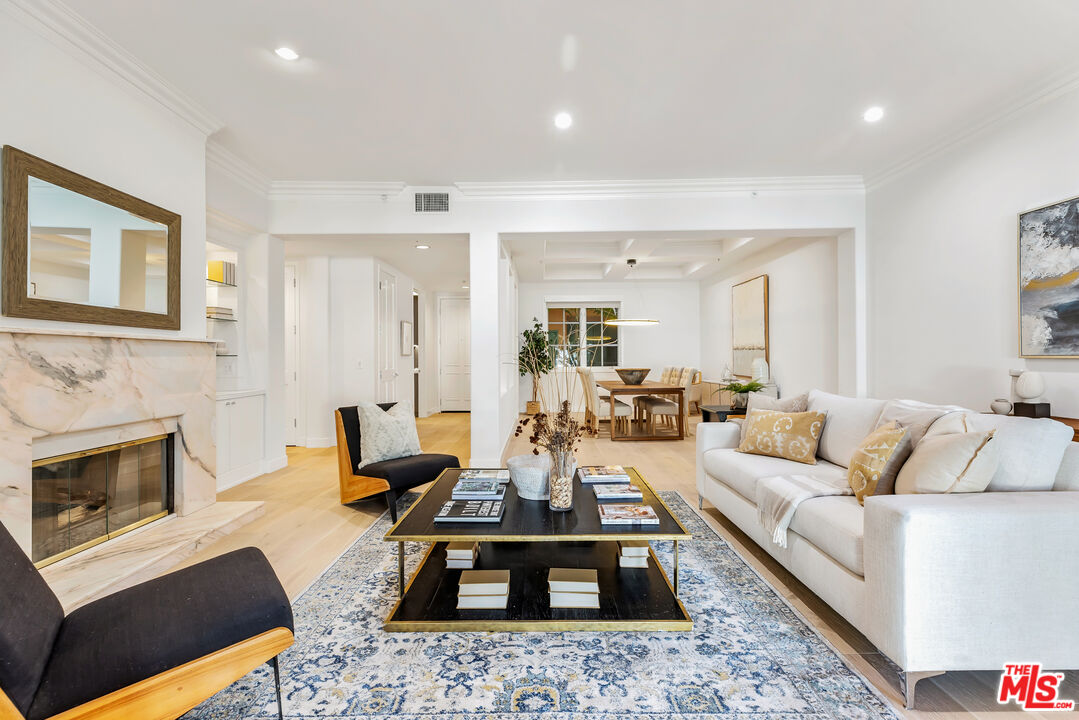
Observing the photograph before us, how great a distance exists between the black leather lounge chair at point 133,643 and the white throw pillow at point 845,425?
2.81 m

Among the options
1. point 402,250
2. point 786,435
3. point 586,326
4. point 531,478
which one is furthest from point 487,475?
point 586,326

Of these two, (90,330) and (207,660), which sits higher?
(90,330)

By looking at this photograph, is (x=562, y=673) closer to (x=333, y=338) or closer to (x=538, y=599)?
(x=538, y=599)

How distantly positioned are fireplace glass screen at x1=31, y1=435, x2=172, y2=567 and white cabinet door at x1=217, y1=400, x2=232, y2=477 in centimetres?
98

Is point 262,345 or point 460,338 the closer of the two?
point 262,345

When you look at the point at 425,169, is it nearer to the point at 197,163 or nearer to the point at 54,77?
the point at 197,163

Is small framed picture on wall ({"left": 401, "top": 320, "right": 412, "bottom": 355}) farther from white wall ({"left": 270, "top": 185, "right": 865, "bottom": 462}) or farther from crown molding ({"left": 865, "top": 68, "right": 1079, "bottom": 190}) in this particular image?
crown molding ({"left": 865, "top": 68, "right": 1079, "bottom": 190})

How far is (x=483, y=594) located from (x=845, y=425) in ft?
7.35

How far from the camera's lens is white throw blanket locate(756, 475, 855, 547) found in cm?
216

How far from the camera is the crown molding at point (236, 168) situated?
144 inches

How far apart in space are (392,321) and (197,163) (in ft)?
11.0

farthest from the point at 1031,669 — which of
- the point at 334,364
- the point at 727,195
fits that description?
the point at 334,364

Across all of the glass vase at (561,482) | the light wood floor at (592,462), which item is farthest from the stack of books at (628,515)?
the light wood floor at (592,462)

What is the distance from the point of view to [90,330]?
96.2 inches
